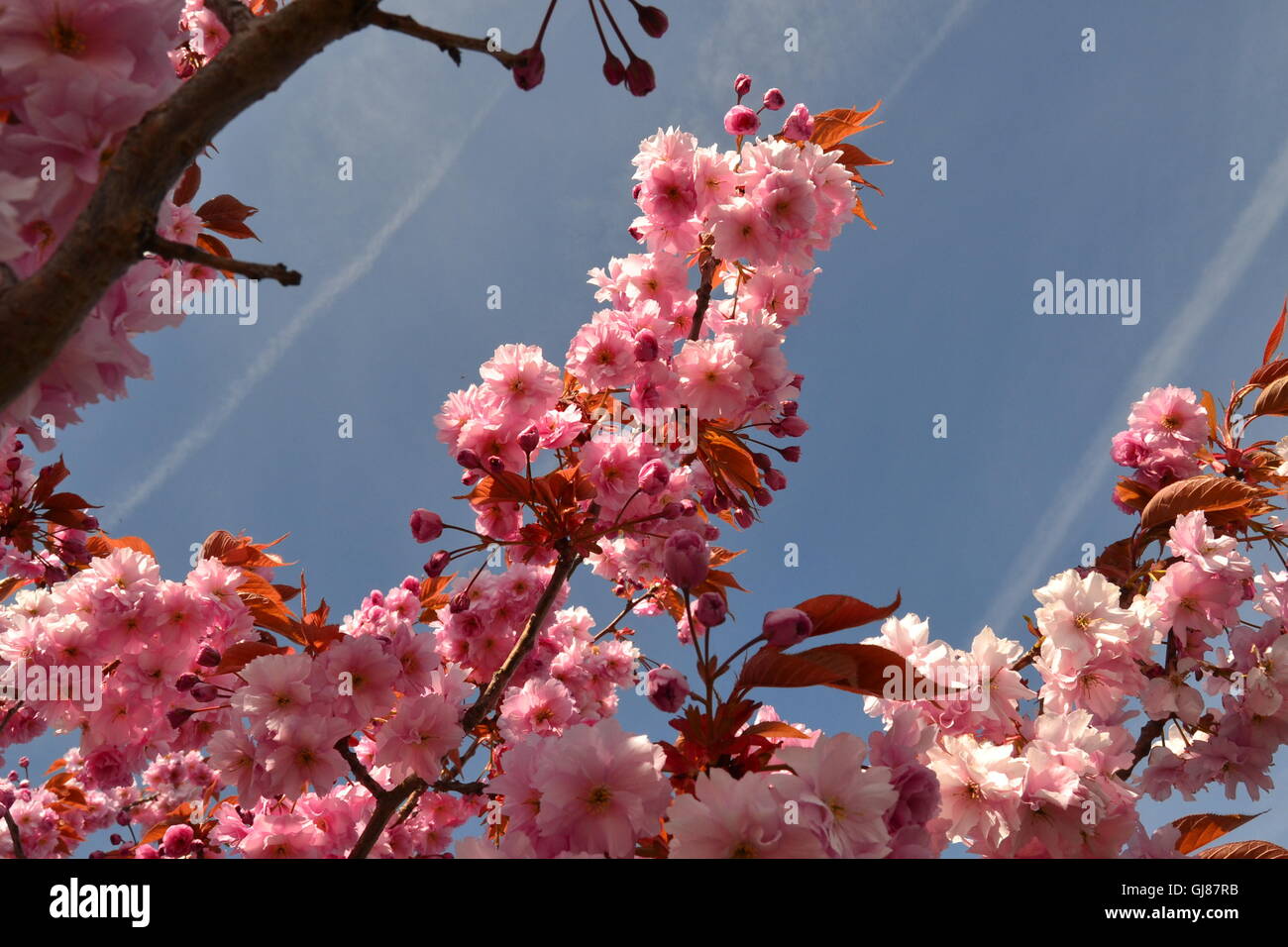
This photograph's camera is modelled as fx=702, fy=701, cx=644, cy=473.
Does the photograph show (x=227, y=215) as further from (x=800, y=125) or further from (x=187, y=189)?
(x=800, y=125)

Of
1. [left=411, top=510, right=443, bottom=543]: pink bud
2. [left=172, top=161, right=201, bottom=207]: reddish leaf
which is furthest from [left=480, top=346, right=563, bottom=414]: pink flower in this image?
[left=172, top=161, right=201, bottom=207]: reddish leaf

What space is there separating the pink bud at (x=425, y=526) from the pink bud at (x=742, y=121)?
1697 millimetres

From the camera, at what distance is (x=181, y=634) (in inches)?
78.1

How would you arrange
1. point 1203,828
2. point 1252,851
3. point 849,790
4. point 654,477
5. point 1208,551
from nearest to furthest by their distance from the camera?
point 849,790 < point 1252,851 < point 1203,828 < point 654,477 < point 1208,551

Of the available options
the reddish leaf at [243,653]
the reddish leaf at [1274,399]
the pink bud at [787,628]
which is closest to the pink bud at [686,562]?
the pink bud at [787,628]

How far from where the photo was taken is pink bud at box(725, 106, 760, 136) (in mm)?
2480

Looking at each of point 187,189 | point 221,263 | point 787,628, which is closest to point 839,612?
point 787,628

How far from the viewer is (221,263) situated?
687 millimetres

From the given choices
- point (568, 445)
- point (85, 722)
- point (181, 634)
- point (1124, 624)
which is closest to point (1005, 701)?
point (1124, 624)

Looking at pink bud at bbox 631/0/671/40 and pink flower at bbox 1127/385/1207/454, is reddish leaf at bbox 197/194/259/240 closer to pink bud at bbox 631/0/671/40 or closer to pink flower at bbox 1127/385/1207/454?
pink bud at bbox 631/0/671/40

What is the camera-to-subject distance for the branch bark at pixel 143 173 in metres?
0.64

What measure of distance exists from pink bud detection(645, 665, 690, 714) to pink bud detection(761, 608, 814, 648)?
0.55ft

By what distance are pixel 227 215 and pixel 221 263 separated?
1.94 meters

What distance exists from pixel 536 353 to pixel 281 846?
1.56m
